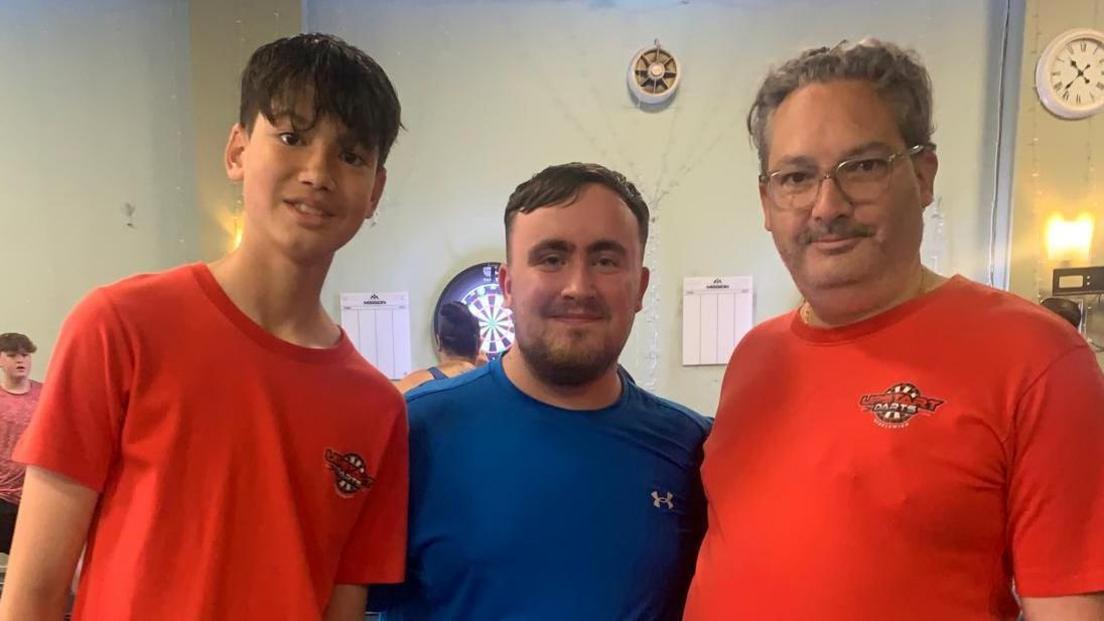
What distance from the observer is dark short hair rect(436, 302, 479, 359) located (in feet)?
11.1

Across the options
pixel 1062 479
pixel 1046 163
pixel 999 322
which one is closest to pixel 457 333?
pixel 999 322

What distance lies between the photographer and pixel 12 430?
10.9 ft

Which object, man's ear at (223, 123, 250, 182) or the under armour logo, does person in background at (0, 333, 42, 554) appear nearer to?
Answer: man's ear at (223, 123, 250, 182)

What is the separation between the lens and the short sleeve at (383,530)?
1191 millimetres

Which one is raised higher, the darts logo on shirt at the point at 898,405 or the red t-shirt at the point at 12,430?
the darts logo on shirt at the point at 898,405

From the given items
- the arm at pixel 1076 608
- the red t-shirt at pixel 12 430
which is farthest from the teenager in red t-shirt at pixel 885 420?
the red t-shirt at pixel 12 430

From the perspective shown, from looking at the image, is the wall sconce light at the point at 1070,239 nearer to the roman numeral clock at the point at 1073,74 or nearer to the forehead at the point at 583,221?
the roman numeral clock at the point at 1073,74

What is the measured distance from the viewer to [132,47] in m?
3.79

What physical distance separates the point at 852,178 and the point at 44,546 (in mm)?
1187

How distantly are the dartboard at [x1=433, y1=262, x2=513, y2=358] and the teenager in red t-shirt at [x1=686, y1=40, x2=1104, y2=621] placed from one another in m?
2.64

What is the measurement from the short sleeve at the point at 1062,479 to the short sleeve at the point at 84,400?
3.81 feet

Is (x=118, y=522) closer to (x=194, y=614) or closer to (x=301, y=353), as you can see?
(x=194, y=614)

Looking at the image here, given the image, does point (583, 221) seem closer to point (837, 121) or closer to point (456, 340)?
point (837, 121)

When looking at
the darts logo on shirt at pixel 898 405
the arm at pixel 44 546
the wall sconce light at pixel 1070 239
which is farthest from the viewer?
the wall sconce light at pixel 1070 239
